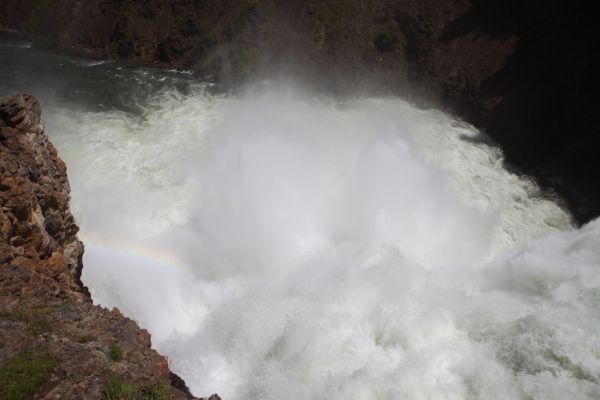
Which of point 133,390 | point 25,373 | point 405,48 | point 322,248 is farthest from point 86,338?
point 405,48

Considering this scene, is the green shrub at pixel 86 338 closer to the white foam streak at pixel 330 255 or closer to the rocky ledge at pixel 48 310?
the rocky ledge at pixel 48 310

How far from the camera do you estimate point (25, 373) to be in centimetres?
635

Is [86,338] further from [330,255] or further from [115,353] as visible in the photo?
[330,255]

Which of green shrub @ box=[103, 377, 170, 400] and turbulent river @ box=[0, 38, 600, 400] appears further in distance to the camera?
turbulent river @ box=[0, 38, 600, 400]

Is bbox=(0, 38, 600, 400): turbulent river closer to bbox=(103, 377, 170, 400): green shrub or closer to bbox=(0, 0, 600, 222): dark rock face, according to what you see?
bbox=(0, 0, 600, 222): dark rock face

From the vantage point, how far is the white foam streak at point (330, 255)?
10711mm

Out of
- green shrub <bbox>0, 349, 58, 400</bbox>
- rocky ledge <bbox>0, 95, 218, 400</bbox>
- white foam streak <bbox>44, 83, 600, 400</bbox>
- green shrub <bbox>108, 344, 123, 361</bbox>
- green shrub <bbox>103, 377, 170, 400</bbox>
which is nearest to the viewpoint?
green shrub <bbox>0, 349, 58, 400</bbox>

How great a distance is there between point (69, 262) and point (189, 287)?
3.98 m

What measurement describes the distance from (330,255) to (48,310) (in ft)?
29.3

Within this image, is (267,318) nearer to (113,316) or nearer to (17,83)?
(113,316)

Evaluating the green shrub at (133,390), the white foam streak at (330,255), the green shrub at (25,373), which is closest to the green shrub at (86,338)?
the green shrub at (25,373)

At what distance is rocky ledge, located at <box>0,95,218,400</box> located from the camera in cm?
649

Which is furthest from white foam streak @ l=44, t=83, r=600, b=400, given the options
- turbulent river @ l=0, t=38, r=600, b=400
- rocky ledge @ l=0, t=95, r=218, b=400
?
rocky ledge @ l=0, t=95, r=218, b=400

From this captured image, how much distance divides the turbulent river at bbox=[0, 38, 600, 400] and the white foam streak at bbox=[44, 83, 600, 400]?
6cm
